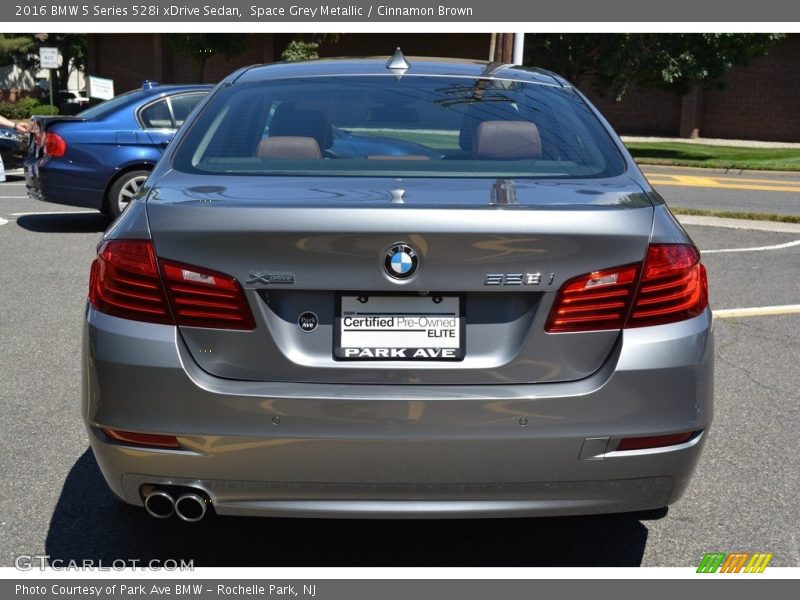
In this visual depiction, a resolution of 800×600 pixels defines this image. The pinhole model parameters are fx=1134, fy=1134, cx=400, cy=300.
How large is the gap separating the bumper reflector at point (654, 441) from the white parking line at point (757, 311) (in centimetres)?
476

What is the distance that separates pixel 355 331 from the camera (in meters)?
3.20

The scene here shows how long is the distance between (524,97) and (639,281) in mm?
1423

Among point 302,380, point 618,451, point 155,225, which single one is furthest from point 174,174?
point 618,451

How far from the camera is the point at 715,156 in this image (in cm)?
2812

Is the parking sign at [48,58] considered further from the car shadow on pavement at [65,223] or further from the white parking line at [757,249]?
the white parking line at [757,249]

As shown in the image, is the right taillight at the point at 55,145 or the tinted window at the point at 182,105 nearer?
the right taillight at the point at 55,145

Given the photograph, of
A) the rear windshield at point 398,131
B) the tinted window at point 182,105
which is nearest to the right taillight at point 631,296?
the rear windshield at point 398,131

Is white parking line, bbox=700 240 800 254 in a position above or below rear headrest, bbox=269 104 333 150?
below

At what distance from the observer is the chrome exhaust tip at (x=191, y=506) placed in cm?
333

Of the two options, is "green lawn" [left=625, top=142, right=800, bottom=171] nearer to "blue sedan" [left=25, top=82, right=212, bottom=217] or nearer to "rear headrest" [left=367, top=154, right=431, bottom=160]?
"blue sedan" [left=25, top=82, right=212, bottom=217]

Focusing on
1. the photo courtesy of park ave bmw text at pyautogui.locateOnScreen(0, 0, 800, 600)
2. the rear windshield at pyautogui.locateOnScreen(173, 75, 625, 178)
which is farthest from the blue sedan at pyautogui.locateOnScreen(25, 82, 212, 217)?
the rear windshield at pyautogui.locateOnScreen(173, 75, 625, 178)

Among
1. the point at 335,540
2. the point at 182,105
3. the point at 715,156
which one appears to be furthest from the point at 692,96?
the point at 335,540

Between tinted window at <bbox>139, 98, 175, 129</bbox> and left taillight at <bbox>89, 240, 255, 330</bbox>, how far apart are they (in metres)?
8.82

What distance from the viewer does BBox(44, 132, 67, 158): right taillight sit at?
11680mm
